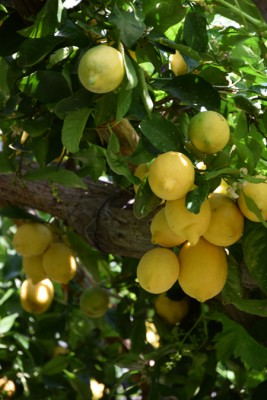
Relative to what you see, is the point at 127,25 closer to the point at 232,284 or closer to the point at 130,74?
the point at 130,74

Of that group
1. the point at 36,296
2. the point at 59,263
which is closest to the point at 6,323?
the point at 36,296

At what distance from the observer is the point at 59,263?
5.08 ft

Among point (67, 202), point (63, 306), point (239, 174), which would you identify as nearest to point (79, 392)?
point (63, 306)

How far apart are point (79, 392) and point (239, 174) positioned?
3.21ft

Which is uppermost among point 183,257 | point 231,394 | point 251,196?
point 251,196

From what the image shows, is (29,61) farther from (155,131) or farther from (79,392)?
(79,392)

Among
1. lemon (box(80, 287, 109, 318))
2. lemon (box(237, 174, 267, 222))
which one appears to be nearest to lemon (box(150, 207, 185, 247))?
lemon (box(237, 174, 267, 222))

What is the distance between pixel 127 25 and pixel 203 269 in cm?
31

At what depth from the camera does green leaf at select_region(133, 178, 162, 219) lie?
3.02 ft

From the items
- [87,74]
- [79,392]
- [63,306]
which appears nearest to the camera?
[87,74]

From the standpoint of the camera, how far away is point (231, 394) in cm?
150

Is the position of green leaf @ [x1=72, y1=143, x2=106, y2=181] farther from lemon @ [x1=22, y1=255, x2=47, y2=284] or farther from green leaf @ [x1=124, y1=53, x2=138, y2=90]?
green leaf @ [x1=124, y1=53, x2=138, y2=90]

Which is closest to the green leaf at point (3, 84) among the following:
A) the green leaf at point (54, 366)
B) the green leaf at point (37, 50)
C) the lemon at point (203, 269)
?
the green leaf at point (37, 50)

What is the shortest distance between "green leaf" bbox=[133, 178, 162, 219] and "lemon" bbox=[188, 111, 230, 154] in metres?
0.08
